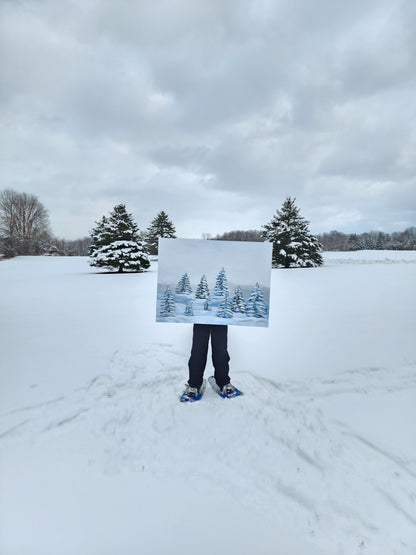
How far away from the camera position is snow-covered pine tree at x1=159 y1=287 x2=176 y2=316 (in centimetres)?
312

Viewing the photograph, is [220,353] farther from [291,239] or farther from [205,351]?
[291,239]

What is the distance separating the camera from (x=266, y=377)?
381 cm

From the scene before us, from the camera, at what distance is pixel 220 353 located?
10.8ft

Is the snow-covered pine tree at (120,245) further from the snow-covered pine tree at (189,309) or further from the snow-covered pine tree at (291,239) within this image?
the snow-covered pine tree at (189,309)

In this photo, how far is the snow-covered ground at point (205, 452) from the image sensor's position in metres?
1.87

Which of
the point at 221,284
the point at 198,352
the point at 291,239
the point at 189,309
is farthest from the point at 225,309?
the point at 291,239

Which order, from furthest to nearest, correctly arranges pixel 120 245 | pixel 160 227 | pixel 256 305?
pixel 160 227 < pixel 120 245 < pixel 256 305

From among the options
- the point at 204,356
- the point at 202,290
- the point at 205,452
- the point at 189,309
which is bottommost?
the point at 205,452

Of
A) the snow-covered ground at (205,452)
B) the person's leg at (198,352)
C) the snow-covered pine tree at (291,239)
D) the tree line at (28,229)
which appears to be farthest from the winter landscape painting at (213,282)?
the tree line at (28,229)

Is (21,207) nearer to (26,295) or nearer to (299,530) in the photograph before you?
(26,295)

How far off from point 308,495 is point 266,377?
1.71 metres

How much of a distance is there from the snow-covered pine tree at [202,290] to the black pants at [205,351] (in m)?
0.36

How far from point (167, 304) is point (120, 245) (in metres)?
15.9

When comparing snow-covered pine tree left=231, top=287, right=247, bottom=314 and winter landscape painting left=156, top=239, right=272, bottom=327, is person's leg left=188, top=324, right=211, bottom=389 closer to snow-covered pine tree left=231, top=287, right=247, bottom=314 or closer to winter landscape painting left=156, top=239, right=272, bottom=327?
winter landscape painting left=156, top=239, right=272, bottom=327
